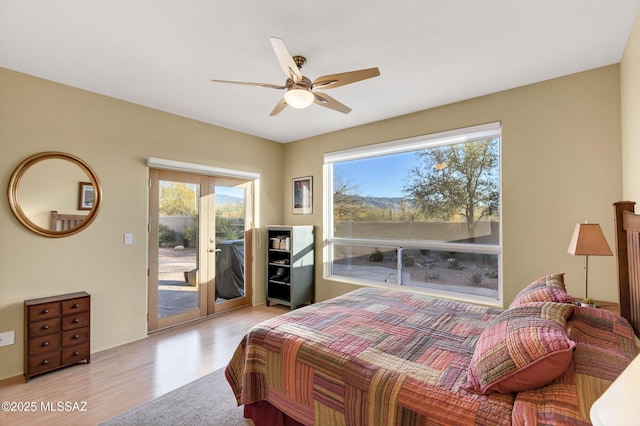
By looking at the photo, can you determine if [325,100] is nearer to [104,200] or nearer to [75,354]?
[104,200]

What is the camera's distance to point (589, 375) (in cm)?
118

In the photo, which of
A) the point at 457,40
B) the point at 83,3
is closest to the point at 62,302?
the point at 83,3

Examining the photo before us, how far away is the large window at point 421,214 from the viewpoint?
3.31m

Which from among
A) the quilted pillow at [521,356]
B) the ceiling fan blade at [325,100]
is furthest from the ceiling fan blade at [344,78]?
the quilted pillow at [521,356]

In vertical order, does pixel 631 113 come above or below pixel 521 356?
above

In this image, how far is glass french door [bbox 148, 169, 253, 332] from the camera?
3635mm

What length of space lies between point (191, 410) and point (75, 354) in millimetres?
1505

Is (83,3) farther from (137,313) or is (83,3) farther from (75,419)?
(137,313)

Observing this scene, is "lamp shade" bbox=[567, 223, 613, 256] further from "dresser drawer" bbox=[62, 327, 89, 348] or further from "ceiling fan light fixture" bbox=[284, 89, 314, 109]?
"dresser drawer" bbox=[62, 327, 89, 348]

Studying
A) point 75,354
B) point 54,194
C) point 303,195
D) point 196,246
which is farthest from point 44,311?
A: point 303,195

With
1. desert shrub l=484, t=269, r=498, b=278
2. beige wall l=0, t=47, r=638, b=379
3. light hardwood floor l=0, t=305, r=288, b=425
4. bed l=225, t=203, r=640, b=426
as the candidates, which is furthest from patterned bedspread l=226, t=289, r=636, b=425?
beige wall l=0, t=47, r=638, b=379

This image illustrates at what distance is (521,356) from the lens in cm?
119

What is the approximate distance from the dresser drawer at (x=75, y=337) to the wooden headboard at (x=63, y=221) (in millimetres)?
994

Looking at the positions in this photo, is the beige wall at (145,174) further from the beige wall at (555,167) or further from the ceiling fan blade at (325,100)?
the ceiling fan blade at (325,100)
